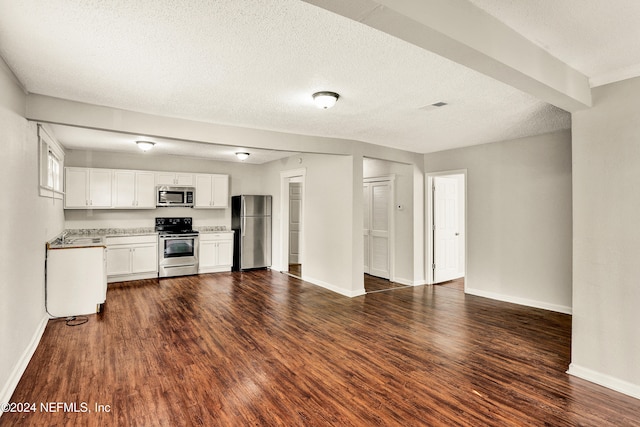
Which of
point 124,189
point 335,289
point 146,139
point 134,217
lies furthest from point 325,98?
point 134,217

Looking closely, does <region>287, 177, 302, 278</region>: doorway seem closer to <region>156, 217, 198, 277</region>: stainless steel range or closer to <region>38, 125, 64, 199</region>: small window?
<region>156, 217, 198, 277</region>: stainless steel range

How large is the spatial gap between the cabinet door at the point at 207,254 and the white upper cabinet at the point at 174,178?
1.32 meters

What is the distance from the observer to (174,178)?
690 cm

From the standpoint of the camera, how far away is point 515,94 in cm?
309

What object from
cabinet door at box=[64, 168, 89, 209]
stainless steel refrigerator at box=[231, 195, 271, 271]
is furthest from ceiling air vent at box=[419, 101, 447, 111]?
cabinet door at box=[64, 168, 89, 209]

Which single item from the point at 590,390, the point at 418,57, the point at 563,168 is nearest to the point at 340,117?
the point at 418,57

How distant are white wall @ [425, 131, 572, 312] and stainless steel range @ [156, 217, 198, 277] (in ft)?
17.5

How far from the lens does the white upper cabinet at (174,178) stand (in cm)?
677

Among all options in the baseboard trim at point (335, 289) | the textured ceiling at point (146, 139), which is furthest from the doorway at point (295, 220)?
the baseboard trim at point (335, 289)

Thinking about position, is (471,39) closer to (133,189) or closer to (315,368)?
(315,368)

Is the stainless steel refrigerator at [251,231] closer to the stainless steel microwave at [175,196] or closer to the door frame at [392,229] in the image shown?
the stainless steel microwave at [175,196]

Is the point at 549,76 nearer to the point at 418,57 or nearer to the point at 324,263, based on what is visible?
the point at 418,57

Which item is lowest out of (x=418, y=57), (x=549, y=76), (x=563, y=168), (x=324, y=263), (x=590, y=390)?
(x=590, y=390)

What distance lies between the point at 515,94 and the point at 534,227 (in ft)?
8.16
